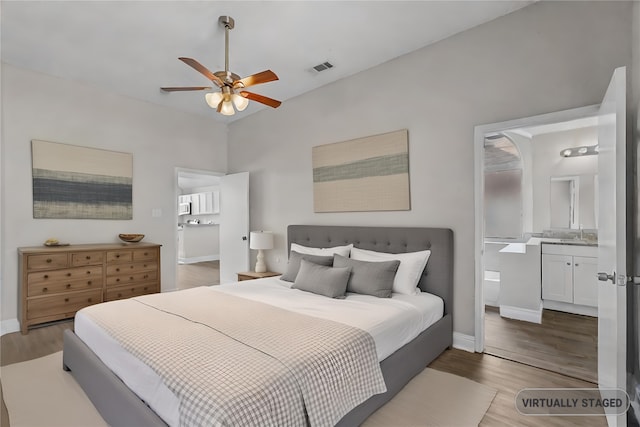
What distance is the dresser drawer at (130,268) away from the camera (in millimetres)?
3893

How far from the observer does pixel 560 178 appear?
475 cm

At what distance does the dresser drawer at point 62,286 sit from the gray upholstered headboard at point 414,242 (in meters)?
2.66

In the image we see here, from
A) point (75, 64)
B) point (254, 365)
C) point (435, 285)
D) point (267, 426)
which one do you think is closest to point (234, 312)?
point (254, 365)

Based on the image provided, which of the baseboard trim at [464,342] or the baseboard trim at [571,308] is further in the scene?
the baseboard trim at [571,308]

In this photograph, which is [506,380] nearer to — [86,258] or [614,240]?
[614,240]

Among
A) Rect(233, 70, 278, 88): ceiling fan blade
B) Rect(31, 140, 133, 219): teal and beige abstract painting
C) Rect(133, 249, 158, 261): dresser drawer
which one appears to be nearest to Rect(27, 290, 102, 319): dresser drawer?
Rect(133, 249, 158, 261): dresser drawer

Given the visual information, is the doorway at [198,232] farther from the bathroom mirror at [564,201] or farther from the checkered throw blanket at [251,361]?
the bathroom mirror at [564,201]

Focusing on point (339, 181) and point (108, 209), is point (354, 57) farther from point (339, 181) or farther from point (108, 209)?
point (108, 209)

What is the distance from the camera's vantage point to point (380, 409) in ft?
6.64

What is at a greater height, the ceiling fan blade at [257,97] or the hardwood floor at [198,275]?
the ceiling fan blade at [257,97]

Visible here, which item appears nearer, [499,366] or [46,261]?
[499,366]

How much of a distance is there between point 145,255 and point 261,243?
1514 millimetres

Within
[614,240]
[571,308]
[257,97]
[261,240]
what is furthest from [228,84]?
[571,308]

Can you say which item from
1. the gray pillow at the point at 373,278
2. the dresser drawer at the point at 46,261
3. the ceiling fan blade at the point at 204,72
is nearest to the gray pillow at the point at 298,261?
the gray pillow at the point at 373,278
